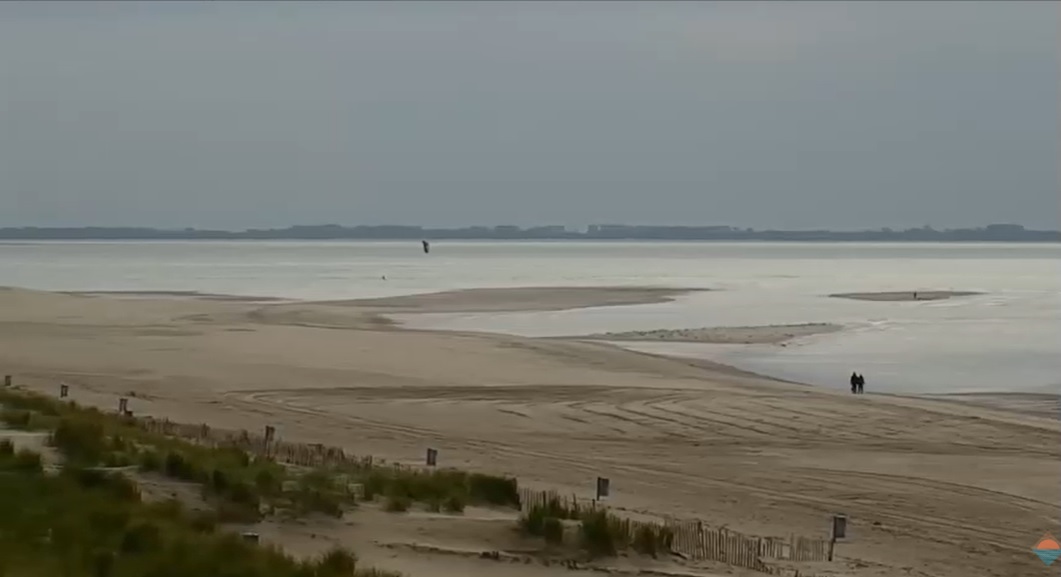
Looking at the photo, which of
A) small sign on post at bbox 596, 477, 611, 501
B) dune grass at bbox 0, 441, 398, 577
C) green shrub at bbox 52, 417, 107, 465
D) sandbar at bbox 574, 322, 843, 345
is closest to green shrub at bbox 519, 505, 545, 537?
dune grass at bbox 0, 441, 398, 577

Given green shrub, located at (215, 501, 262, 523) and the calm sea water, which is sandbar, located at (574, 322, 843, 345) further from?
green shrub, located at (215, 501, 262, 523)

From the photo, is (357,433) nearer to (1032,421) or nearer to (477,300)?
(1032,421)

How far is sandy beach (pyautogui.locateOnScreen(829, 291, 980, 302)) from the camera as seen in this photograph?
67062 mm

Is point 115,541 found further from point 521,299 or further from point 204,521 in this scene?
point 521,299

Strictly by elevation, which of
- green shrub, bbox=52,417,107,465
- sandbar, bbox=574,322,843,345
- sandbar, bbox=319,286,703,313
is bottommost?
green shrub, bbox=52,417,107,465

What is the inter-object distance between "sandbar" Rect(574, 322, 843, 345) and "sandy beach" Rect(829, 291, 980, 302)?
848 inches

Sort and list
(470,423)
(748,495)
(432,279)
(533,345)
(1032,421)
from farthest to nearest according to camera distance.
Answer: (432,279)
(533,345)
(1032,421)
(470,423)
(748,495)

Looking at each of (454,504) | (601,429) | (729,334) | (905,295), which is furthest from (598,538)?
(905,295)

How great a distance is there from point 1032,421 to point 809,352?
44.3ft

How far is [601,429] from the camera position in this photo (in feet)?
70.2

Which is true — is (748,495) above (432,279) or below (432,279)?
below

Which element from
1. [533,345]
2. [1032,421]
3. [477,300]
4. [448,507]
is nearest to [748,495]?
[448,507]

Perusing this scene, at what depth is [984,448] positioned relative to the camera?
20266 millimetres

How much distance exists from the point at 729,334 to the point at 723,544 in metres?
31.5
